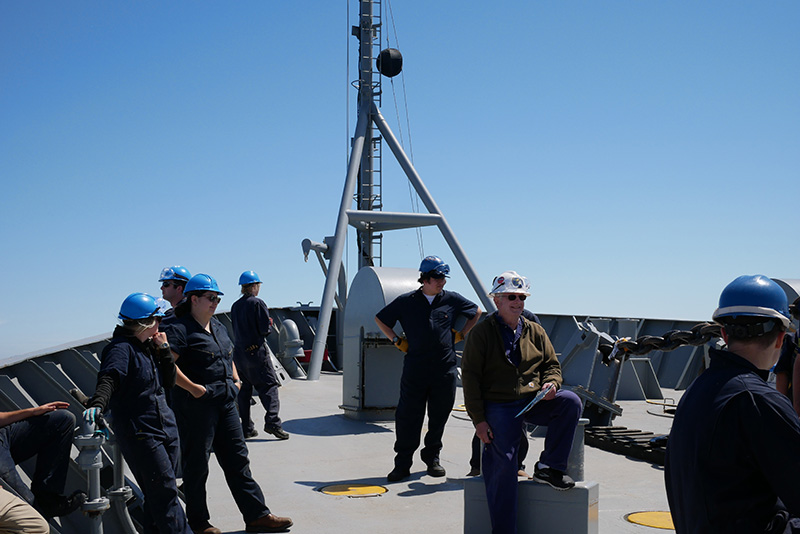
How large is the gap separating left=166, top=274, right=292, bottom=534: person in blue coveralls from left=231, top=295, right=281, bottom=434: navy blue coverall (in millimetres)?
3145

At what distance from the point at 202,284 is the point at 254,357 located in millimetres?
3581

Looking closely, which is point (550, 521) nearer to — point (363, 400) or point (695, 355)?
point (363, 400)

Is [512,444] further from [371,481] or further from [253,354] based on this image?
[253,354]

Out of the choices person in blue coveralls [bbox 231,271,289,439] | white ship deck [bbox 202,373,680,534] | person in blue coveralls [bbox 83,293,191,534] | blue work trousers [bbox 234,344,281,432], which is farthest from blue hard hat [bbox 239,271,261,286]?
person in blue coveralls [bbox 83,293,191,534]

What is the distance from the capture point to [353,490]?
588 centimetres

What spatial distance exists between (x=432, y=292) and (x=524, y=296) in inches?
85.5

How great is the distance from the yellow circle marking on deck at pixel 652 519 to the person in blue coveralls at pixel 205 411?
229cm

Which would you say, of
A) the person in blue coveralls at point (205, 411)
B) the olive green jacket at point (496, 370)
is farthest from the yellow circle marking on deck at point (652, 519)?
the person in blue coveralls at point (205, 411)

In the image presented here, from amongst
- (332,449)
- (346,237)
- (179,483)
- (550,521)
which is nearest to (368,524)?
(550,521)

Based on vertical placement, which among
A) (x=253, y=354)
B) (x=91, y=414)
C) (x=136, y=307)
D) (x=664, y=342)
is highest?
(x=136, y=307)

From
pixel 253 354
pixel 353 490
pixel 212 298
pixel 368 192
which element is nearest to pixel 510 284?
pixel 212 298

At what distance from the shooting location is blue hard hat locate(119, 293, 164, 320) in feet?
13.1

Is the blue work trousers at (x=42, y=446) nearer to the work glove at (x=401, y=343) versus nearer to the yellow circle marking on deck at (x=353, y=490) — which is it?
the yellow circle marking on deck at (x=353, y=490)

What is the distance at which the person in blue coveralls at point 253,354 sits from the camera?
798cm
